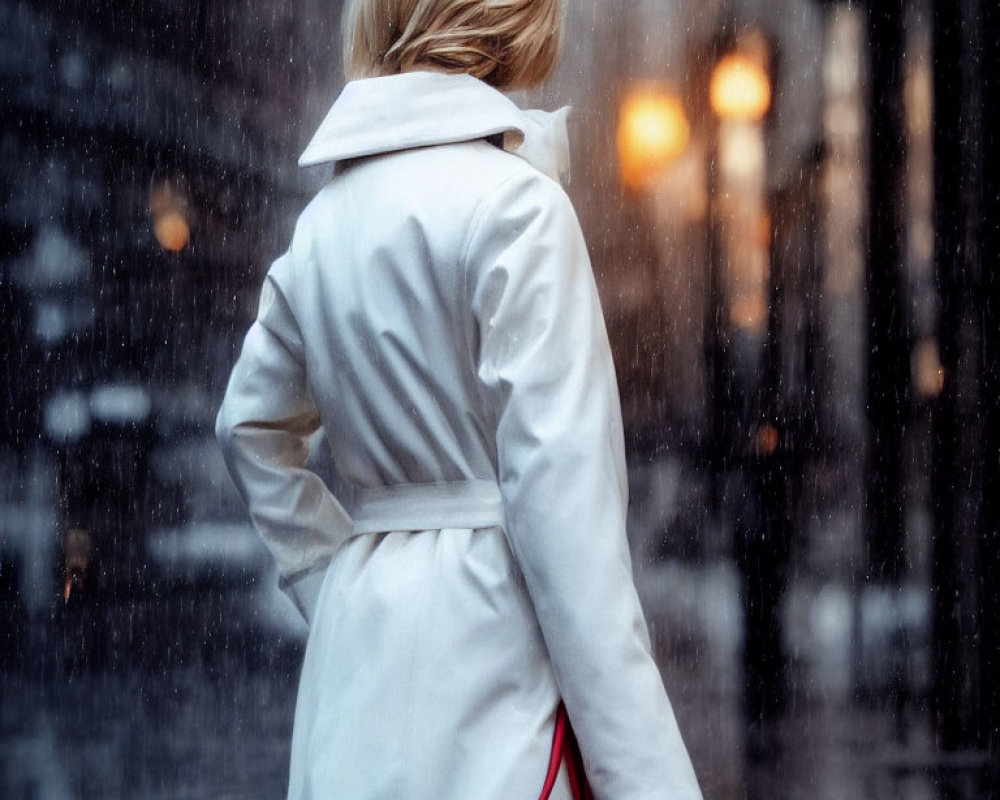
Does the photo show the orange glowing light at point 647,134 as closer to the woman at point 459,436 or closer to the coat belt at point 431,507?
the woman at point 459,436

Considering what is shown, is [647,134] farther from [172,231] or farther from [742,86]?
[172,231]

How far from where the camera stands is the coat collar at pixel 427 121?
1269 millimetres

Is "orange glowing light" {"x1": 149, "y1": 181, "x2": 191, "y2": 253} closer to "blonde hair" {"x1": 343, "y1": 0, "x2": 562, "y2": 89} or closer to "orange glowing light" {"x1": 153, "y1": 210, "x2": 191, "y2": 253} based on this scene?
"orange glowing light" {"x1": 153, "y1": 210, "x2": 191, "y2": 253}

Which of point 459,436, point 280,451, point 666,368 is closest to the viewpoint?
point 459,436

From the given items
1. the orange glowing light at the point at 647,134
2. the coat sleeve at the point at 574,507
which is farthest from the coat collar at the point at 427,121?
the orange glowing light at the point at 647,134

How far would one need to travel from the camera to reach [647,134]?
4930 millimetres

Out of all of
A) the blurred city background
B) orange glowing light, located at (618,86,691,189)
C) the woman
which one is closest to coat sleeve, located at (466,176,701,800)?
the woman

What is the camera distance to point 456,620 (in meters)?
1.19

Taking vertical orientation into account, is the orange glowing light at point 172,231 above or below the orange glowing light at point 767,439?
above

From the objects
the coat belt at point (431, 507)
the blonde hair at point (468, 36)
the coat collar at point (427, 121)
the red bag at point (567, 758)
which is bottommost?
the red bag at point (567, 758)

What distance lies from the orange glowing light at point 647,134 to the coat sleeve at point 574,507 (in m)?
3.84

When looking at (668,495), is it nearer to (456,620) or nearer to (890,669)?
(890,669)

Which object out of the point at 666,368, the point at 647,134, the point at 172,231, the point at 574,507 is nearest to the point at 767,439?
the point at 666,368

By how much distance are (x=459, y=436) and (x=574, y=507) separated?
160 mm
